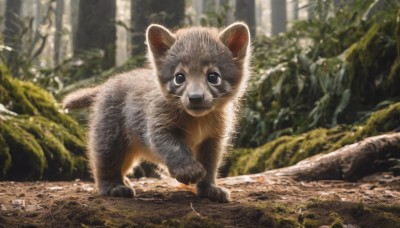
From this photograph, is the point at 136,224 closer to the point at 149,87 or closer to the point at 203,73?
the point at 203,73

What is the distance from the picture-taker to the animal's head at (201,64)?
462cm

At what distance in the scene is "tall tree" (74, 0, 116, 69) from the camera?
15312 mm

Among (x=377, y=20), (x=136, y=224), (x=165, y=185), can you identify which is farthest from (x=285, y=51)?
(x=136, y=224)

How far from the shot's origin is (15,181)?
686 centimetres

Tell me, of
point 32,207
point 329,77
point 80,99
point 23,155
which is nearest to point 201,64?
point 32,207

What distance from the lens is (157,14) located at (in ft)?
45.0

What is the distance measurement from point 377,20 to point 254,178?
461cm

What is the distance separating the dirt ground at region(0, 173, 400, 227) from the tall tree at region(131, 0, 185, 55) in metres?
8.77

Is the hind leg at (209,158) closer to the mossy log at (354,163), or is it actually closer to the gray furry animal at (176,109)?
the gray furry animal at (176,109)

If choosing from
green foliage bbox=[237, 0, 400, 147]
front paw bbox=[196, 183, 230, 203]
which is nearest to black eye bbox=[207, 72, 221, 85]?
front paw bbox=[196, 183, 230, 203]

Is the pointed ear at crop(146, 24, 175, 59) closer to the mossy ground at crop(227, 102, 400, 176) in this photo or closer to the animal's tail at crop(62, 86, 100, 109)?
the animal's tail at crop(62, 86, 100, 109)

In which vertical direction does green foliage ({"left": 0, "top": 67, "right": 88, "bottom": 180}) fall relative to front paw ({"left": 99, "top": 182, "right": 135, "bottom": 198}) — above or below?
above

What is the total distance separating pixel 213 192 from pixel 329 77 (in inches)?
185

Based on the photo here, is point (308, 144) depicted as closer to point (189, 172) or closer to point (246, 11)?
point (189, 172)
